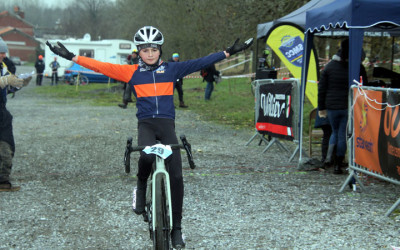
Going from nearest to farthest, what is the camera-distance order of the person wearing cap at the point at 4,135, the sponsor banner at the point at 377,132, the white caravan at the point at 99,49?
the sponsor banner at the point at 377,132
the person wearing cap at the point at 4,135
the white caravan at the point at 99,49

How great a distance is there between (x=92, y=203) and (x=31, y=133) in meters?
7.23

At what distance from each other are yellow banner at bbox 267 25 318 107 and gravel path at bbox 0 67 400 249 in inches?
64.3

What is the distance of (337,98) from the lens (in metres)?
8.21

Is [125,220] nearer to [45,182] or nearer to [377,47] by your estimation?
[45,182]

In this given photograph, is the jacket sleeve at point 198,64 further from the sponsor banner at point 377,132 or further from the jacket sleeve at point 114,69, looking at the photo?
the sponsor banner at point 377,132

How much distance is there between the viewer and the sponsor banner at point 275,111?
9.78m

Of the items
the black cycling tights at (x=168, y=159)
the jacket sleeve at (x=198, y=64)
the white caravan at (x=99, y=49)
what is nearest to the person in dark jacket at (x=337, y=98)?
the jacket sleeve at (x=198, y=64)

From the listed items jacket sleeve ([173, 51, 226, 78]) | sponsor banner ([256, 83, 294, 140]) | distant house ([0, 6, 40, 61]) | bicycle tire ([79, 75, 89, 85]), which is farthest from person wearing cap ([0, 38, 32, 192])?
distant house ([0, 6, 40, 61])

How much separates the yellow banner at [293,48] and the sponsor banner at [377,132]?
436 cm

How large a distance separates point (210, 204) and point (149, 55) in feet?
7.97

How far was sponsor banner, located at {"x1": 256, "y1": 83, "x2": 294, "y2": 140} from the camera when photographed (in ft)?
32.1

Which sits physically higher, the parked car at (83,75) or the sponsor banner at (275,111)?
the parked car at (83,75)

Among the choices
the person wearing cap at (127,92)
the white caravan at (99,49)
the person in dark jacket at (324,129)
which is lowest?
the person in dark jacket at (324,129)

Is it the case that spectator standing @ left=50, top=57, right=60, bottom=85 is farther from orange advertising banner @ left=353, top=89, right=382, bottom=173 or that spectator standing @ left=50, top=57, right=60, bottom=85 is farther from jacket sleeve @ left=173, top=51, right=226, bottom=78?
jacket sleeve @ left=173, top=51, right=226, bottom=78
